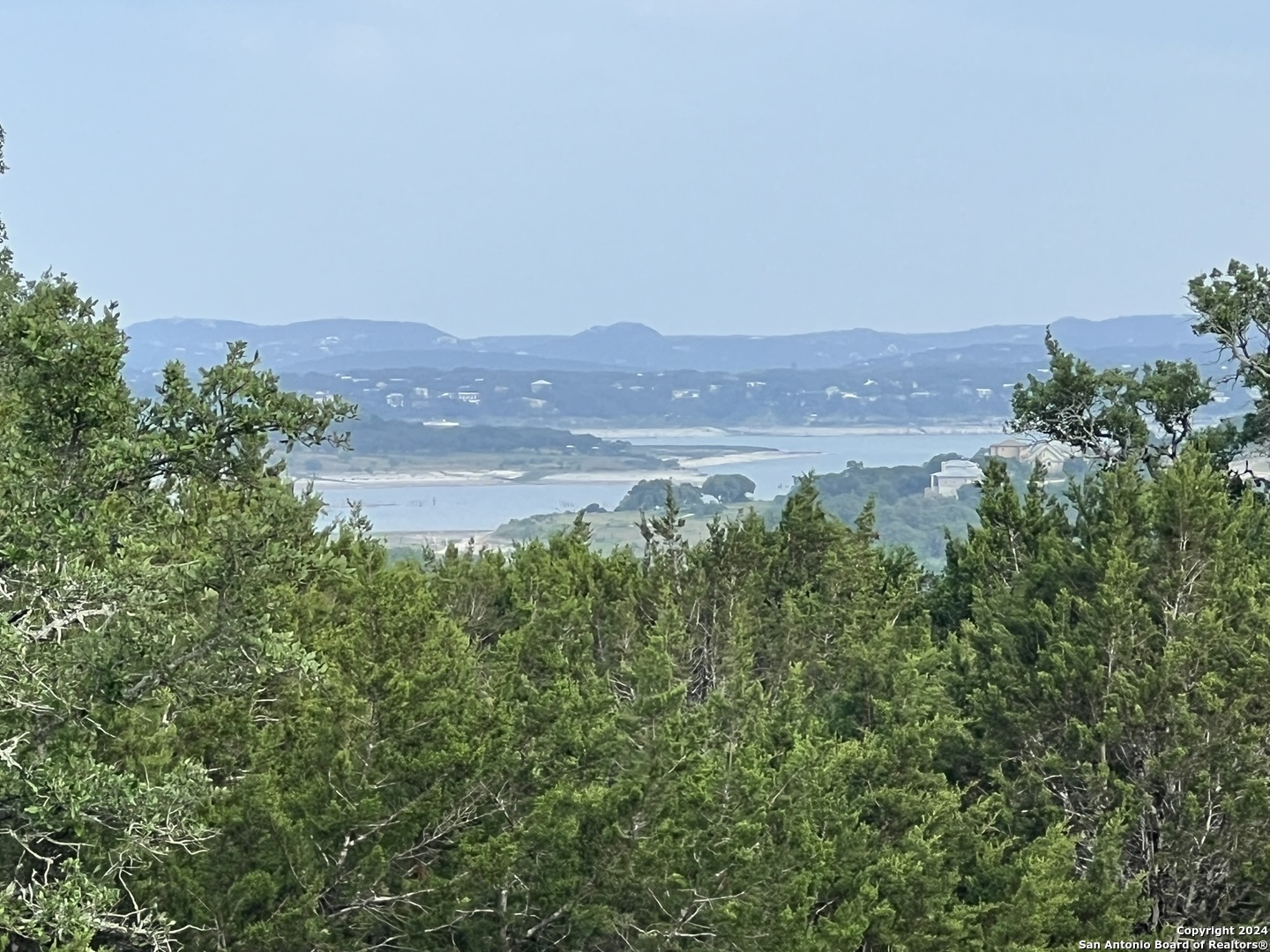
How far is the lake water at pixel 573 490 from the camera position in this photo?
97.0m

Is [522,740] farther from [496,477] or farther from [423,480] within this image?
[496,477]

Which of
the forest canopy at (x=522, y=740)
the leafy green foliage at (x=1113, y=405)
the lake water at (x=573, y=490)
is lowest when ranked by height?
the lake water at (x=573, y=490)

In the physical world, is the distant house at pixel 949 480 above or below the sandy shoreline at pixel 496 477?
above

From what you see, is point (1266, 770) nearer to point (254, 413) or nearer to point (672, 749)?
point (672, 749)

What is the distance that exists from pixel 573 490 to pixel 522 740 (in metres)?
106

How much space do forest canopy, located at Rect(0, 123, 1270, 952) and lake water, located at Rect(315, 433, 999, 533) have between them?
188 feet

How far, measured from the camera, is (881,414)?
177375 millimetres

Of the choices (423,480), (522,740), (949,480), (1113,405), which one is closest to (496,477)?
(423,480)

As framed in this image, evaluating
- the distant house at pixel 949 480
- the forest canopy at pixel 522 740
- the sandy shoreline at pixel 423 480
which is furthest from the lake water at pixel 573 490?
the forest canopy at pixel 522 740

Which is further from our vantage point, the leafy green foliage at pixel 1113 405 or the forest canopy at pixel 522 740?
the leafy green foliage at pixel 1113 405

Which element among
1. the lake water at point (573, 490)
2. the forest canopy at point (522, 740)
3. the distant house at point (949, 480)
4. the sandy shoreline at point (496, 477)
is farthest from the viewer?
the sandy shoreline at point (496, 477)

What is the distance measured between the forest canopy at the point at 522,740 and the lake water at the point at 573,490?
57.2 metres

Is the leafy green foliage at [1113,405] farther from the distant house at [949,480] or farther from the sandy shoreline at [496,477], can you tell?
the sandy shoreline at [496,477]

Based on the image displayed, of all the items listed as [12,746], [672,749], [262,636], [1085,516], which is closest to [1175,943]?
[672,749]
